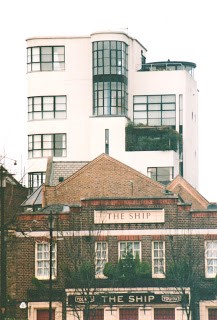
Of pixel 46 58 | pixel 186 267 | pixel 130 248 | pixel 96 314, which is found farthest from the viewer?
pixel 46 58

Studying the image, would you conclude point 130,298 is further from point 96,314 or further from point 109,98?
point 109,98

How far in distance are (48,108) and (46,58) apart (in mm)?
4230

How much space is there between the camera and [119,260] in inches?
3098

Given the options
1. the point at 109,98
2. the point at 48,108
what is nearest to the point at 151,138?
the point at 109,98

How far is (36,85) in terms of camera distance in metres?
127

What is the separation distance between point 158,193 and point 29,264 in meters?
12.8

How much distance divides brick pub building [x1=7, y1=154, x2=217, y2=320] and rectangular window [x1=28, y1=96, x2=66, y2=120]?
4747 centimetres

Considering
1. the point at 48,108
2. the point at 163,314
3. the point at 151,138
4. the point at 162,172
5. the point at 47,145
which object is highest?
the point at 48,108

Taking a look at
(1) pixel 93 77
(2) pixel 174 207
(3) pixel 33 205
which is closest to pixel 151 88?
(1) pixel 93 77

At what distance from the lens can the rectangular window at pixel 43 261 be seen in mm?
79200

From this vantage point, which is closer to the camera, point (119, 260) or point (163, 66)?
point (119, 260)

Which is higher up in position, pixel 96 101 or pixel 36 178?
pixel 96 101

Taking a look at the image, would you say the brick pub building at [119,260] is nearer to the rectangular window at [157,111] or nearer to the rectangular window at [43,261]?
the rectangular window at [43,261]

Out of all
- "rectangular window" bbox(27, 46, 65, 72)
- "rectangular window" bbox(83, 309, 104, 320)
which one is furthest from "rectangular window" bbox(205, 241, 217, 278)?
"rectangular window" bbox(27, 46, 65, 72)
